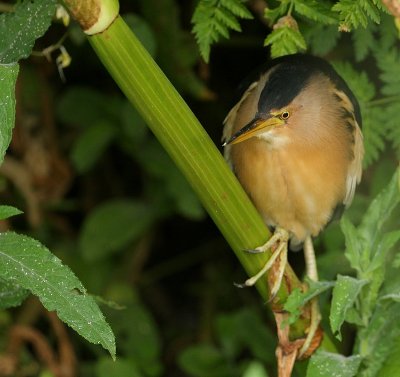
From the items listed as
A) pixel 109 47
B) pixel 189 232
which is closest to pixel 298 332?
pixel 109 47

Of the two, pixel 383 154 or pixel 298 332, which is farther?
pixel 383 154

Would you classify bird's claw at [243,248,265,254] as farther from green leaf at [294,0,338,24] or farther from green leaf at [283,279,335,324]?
green leaf at [294,0,338,24]

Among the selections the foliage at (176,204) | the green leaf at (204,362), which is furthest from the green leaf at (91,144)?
the green leaf at (204,362)

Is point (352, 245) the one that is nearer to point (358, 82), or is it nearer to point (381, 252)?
point (381, 252)

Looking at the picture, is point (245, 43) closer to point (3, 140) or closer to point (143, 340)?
point (143, 340)

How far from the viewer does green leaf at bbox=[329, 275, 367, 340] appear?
4.42 ft

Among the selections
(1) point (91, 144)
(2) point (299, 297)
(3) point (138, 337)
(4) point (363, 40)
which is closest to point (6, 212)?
(2) point (299, 297)

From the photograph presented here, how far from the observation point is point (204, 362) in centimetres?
240

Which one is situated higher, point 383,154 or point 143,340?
point 383,154

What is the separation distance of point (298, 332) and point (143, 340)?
104cm

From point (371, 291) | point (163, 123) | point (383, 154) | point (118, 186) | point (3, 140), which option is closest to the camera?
point (3, 140)

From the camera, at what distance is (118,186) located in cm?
287

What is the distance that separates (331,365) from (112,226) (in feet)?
3.94

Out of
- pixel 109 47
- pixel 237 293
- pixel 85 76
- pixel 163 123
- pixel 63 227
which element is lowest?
pixel 237 293
